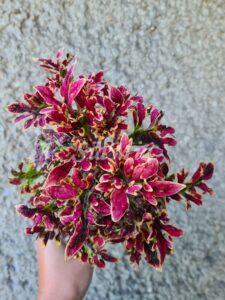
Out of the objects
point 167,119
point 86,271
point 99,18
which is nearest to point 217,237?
point 167,119

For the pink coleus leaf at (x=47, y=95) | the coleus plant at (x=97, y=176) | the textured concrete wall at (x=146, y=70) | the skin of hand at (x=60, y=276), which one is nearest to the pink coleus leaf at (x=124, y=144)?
the coleus plant at (x=97, y=176)

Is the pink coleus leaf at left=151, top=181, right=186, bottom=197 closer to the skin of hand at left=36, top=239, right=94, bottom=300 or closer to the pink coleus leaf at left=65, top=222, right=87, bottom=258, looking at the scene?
the pink coleus leaf at left=65, top=222, right=87, bottom=258

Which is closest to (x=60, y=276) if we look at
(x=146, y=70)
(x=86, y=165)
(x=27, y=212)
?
(x=27, y=212)

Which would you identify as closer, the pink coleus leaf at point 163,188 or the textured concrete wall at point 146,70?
the pink coleus leaf at point 163,188

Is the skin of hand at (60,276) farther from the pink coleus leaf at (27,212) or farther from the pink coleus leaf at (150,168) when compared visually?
the pink coleus leaf at (150,168)

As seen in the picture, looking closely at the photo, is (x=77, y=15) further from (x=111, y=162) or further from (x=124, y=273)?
(x=111, y=162)

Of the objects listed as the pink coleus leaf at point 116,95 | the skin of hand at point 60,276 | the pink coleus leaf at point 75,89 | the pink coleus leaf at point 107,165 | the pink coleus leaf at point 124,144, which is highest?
the pink coleus leaf at point 116,95

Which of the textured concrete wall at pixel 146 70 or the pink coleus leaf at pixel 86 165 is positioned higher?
the textured concrete wall at pixel 146 70

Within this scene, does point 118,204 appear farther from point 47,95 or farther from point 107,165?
point 47,95

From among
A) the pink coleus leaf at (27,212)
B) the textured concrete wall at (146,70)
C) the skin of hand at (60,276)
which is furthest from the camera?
the textured concrete wall at (146,70)
